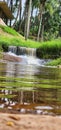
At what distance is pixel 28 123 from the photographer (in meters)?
2.17

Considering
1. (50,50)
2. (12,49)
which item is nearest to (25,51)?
(12,49)

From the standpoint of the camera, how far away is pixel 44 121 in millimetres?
2254

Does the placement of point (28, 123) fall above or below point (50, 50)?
above

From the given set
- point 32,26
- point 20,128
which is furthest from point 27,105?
point 32,26

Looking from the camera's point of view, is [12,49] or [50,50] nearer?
[50,50]

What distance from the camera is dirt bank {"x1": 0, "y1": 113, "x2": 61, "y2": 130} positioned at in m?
2.07

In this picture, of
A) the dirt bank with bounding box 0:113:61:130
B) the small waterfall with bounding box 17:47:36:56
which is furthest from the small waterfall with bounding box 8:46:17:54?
the dirt bank with bounding box 0:113:61:130

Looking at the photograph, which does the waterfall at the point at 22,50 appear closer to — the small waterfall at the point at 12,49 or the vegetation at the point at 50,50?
the small waterfall at the point at 12,49

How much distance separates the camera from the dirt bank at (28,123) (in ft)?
6.80

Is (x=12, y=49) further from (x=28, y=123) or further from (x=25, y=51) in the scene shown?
(x=28, y=123)

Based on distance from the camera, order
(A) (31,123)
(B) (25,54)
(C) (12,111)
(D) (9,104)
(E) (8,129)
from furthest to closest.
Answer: (B) (25,54) < (D) (9,104) < (C) (12,111) < (A) (31,123) < (E) (8,129)

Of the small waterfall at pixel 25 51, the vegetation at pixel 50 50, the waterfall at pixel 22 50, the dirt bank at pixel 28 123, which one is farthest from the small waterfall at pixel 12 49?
the dirt bank at pixel 28 123

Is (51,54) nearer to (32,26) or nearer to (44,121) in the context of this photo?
(44,121)

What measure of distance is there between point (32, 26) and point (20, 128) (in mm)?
73227
